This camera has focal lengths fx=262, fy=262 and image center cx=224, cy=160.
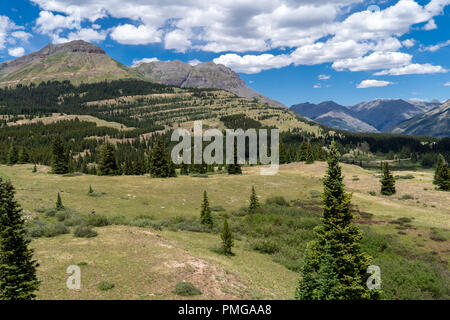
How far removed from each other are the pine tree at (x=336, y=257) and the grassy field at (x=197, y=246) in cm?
190

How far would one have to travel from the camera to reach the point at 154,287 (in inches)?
748

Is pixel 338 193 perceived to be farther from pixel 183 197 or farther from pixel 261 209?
pixel 183 197

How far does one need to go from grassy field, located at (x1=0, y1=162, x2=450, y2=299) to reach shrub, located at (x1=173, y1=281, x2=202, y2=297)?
0.57 m

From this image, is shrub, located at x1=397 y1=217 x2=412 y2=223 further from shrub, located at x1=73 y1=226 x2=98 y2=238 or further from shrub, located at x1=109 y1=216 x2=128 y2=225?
shrub, located at x1=73 y1=226 x2=98 y2=238

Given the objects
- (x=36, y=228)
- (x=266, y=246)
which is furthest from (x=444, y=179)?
(x=36, y=228)

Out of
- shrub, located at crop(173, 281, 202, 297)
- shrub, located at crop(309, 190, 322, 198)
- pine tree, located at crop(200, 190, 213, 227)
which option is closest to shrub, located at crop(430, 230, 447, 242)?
shrub, located at crop(309, 190, 322, 198)

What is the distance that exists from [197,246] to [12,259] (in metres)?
20.6

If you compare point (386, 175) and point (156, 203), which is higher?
point (386, 175)

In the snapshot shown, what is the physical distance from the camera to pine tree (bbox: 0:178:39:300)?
14000 millimetres

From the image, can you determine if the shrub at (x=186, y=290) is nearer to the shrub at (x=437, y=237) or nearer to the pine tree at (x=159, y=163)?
the shrub at (x=437, y=237)

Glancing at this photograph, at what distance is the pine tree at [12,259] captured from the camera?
14000mm
